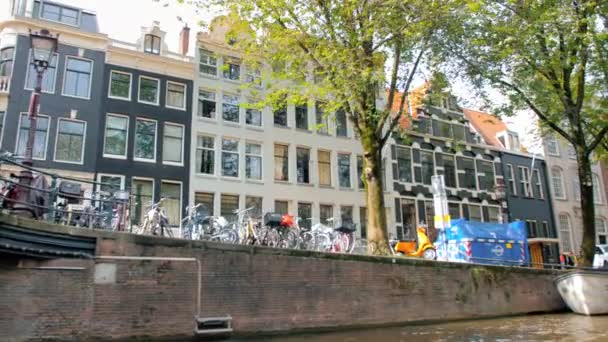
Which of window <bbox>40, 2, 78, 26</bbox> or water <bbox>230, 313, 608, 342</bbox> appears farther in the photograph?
window <bbox>40, 2, 78, 26</bbox>

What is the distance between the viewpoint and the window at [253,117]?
2505cm

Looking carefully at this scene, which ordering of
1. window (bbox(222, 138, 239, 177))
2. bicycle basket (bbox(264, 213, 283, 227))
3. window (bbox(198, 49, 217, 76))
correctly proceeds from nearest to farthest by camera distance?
bicycle basket (bbox(264, 213, 283, 227)), window (bbox(222, 138, 239, 177)), window (bbox(198, 49, 217, 76))

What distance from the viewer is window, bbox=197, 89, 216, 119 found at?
78.7ft

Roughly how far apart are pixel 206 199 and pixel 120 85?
6075 mm

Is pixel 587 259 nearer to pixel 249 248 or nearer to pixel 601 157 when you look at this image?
→ pixel 601 157

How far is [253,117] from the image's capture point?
83.0ft

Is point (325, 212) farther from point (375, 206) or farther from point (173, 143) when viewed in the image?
point (375, 206)

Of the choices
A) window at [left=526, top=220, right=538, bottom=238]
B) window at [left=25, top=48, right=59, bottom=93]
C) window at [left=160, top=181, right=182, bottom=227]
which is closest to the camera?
window at [left=25, top=48, right=59, bottom=93]

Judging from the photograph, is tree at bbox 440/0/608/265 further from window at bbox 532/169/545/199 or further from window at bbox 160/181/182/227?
window at bbox 532/169/545/199

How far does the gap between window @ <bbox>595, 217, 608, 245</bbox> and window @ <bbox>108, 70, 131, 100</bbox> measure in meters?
31.6

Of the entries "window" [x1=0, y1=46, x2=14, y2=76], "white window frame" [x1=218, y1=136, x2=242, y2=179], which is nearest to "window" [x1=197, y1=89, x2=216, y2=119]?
"white window frame" [x1=218, y1=136, x2=242, y2=179]

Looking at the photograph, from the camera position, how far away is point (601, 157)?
23469 mm

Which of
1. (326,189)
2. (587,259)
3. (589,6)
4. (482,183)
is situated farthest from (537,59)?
(482,183)

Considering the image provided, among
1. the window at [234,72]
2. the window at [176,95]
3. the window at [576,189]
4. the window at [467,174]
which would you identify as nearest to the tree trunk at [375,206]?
the window at [176,95]
